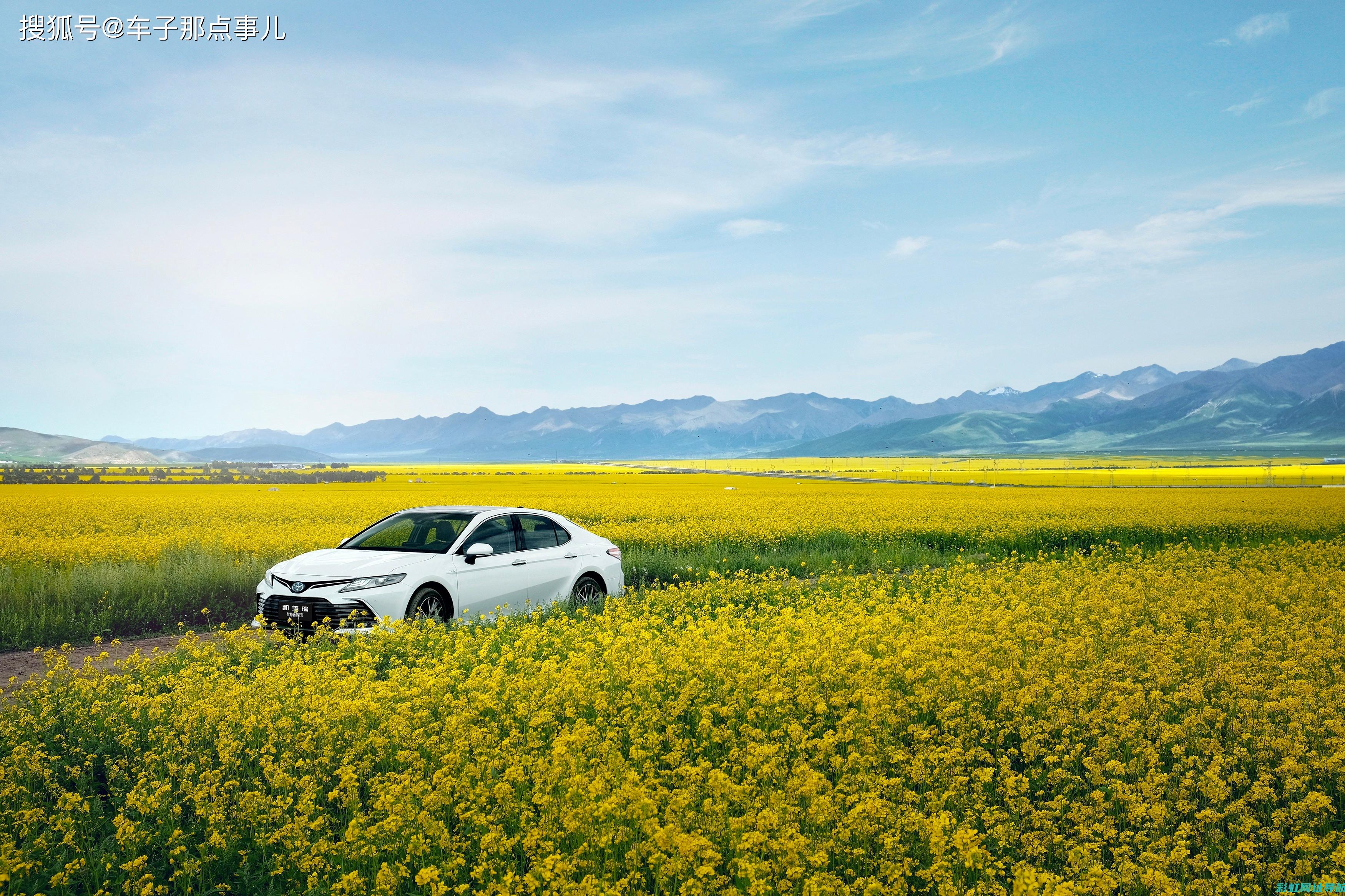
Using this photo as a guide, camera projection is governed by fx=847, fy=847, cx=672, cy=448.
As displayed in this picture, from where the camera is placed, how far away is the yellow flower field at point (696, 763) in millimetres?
5082

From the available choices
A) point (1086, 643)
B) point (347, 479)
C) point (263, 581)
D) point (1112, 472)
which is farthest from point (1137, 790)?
point (1112, 472)

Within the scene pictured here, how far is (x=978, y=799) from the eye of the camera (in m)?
5.94

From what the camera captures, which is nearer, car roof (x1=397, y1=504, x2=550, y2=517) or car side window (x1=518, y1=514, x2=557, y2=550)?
car roof (x1=397, y1=504, x2=550, y2=517)

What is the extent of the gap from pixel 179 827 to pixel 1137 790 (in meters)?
6.86

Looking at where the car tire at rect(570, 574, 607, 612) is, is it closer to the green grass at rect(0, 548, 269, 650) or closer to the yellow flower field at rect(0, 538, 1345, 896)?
the yellow flower field at rect(0, 538, 1345, 896)

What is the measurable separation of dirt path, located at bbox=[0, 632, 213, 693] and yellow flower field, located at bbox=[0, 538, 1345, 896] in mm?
3100

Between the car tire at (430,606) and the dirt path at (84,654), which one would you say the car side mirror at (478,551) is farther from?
the dirt path at (84,654)

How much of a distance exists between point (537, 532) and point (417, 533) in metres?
1.88

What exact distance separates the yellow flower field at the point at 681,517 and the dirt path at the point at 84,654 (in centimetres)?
541

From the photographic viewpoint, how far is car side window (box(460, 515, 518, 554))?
506 inches

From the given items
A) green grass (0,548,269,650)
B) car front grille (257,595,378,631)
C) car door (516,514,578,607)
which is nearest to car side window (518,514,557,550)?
car door (516,514,578,607)

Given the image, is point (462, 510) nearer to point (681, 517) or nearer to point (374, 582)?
point (374, 582)

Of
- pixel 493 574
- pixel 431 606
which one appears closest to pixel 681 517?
pixel 493 574

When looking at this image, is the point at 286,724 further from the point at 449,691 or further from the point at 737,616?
the point at 737,616
